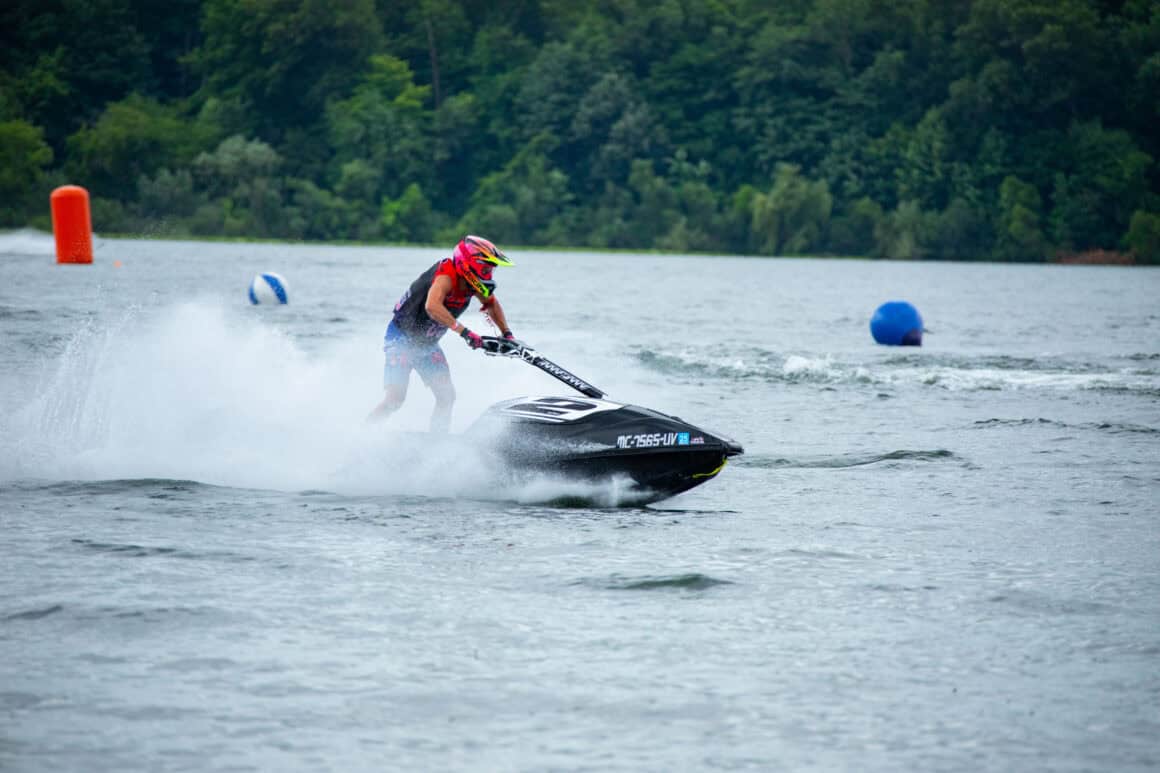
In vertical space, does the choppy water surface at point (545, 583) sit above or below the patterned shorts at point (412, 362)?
below

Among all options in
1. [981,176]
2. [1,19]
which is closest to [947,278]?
[981,176]

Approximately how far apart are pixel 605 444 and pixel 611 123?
80.1 metres

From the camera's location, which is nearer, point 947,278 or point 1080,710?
point 1080,710

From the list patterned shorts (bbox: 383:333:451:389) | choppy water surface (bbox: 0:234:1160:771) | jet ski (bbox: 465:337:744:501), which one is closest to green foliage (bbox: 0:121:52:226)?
choppy water surface (bbox: 0:234:1160:771)

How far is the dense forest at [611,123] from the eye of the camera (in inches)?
3182

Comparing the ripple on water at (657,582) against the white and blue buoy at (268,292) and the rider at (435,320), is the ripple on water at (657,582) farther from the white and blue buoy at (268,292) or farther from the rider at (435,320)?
the white and blue buoy at (268,292)

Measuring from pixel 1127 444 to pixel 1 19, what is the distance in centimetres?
9299

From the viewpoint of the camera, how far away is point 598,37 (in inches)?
3713

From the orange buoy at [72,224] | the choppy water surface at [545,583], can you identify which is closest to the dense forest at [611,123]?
the orange buoy at [72,224]

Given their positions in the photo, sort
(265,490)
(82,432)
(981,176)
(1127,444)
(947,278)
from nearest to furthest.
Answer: (265,490), (82,432), (1127,444), (947,278), (981,176)

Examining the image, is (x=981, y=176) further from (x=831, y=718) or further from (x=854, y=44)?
(x=831, y=718)

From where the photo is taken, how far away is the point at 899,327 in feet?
89.6

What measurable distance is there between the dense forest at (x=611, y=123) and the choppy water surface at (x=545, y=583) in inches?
2489

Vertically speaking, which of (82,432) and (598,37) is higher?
(598,37)
